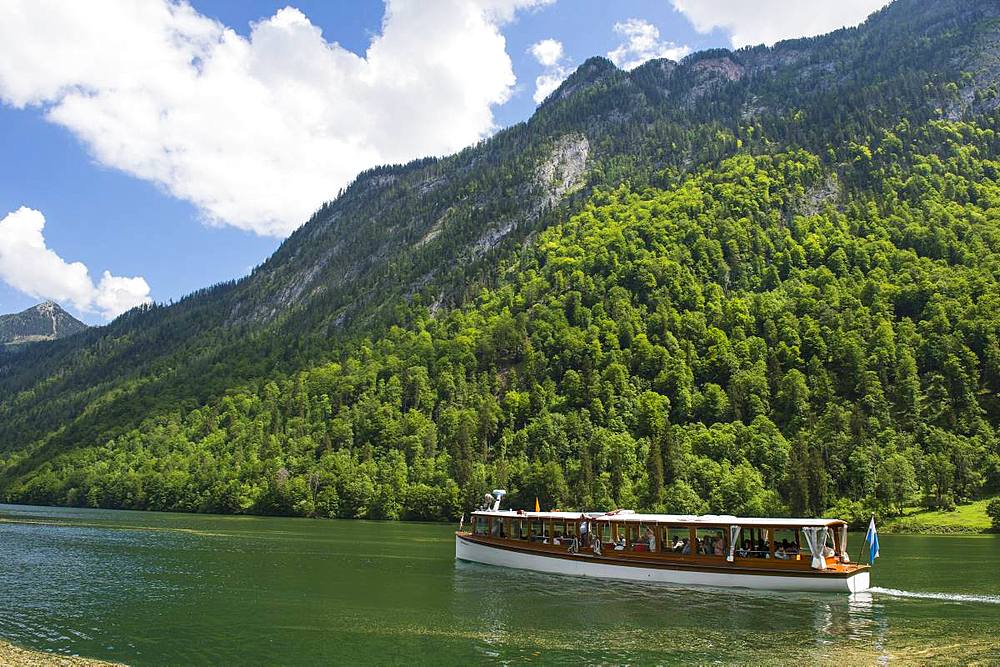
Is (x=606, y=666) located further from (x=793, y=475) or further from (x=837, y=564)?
(x=793, y=475)

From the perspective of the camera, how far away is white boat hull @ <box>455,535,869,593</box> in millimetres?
53500

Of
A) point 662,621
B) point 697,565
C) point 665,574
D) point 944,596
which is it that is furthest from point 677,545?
point 944,596

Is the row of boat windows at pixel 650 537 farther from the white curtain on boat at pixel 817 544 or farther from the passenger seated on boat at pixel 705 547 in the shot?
the white curtain on boat at pixel 817 544

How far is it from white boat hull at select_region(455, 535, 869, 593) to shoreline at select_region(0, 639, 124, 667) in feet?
137

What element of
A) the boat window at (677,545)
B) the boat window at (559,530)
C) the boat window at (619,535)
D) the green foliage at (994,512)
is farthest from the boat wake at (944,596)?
the green foliage at (994,512)

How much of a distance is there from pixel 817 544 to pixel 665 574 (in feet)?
40.3

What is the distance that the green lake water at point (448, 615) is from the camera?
113 feet

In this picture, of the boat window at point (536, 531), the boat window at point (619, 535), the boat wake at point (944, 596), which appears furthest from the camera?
the boat window at point (536, 531)

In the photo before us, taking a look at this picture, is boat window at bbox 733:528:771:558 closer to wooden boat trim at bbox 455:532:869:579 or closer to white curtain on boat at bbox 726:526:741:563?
white curtain on boat at bbox 726:526:741:563

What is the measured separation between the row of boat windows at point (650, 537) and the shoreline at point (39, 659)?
141 ft

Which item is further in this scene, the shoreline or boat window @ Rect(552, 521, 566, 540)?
boat window @ Rect(552, 521, 566, 540)

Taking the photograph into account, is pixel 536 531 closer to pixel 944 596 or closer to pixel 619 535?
pixel 619 535

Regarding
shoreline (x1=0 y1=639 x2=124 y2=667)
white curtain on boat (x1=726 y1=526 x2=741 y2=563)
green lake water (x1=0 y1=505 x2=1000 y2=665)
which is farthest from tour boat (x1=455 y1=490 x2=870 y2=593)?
shoreline (x1=0 y1=639 x2=124 y2=667)

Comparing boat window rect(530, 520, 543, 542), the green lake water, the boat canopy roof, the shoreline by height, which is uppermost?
the boat canopy roof
